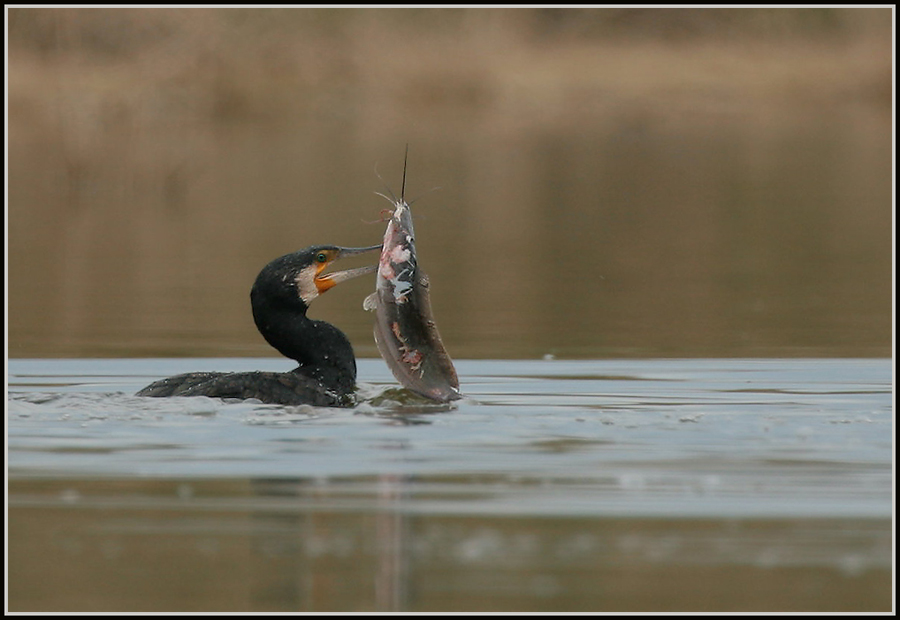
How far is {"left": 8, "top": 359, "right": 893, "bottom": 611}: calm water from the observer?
555cm

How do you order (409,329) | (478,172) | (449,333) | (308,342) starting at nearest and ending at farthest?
(409,329) < (308,342) < (449,333) < (478,172)

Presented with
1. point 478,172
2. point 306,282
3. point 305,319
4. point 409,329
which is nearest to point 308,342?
point 305,319

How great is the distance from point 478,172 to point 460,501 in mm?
19368

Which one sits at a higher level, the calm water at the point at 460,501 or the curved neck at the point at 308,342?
the curved neck at the point at 308,342

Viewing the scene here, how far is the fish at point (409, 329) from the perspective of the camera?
8711mm

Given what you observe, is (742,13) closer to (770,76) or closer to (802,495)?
(770,76)

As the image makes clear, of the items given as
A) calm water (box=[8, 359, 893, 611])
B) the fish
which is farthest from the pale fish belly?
calm water (box=[8, 359, 893, 611])

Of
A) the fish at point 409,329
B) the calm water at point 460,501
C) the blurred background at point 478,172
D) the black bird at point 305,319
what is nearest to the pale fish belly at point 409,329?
the fish at point 409,329

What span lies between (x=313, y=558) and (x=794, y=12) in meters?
31.5

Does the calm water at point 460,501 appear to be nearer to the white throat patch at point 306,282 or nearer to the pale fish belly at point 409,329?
the pale fish belly at point 409,329

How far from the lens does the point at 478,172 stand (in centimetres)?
2577

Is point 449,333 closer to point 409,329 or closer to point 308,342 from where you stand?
point 308,342

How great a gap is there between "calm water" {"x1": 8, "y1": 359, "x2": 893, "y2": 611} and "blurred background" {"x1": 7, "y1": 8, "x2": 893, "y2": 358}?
2.51 meters

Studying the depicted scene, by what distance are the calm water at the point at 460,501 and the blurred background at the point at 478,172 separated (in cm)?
251
